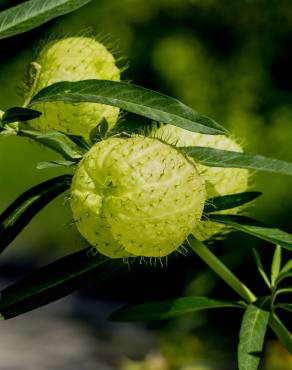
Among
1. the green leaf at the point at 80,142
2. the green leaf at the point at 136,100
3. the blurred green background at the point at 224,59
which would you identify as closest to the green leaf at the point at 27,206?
the green leaf at the point at 80,142

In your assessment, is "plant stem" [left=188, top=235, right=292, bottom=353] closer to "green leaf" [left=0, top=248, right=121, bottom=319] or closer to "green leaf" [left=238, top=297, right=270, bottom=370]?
"green leaf" [left=238, top=297, right=270, bottom=370]

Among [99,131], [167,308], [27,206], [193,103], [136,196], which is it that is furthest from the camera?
[193,103]

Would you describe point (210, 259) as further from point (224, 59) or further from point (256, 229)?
point (224, 59)

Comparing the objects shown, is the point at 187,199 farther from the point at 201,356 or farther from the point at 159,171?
the point at 201,356

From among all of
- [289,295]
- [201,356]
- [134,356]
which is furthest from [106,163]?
[134,356]

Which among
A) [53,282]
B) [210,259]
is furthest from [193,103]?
[210,259]

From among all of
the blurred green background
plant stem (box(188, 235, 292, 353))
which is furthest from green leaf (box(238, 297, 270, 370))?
the blurred green background
